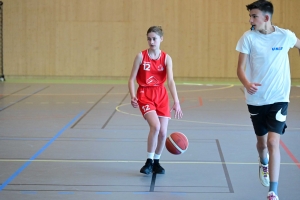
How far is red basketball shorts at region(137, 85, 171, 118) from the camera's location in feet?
18.2

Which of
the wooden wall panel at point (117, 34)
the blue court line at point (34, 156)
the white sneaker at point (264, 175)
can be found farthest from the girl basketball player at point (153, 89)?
the wooden wall panel at point (117, 34)

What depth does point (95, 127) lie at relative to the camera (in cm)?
862

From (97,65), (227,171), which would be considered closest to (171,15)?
(97,65)

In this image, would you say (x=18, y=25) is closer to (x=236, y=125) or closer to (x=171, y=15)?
(x=171, y=15)

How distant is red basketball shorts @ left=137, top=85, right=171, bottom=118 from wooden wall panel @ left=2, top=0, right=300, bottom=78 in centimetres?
1384

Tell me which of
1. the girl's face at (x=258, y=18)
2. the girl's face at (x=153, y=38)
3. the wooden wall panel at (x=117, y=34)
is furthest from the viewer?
the wooden wall panel at (x=117, y=34)

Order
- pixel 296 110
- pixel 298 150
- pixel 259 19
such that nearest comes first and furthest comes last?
pixel 259 19, pixel 298 150, pixel 296 110

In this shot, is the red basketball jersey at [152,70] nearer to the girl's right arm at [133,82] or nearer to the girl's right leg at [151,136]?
the girl's right arm at [133,82]

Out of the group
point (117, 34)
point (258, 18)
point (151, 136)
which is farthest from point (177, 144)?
point (117, 34)

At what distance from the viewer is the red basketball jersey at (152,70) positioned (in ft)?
18.2

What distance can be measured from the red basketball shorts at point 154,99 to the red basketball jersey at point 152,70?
0.06 metres

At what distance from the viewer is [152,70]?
556 cm

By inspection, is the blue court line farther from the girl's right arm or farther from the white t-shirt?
the white t-shirt

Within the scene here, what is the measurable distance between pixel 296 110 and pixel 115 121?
13.2ft
